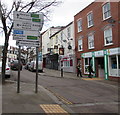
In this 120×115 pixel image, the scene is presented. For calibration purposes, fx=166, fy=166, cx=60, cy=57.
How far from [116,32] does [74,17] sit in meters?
10.1

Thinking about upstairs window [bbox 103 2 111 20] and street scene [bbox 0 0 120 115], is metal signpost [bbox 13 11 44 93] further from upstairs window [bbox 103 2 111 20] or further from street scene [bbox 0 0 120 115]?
upstairs window [bbox 103 2 111 20]

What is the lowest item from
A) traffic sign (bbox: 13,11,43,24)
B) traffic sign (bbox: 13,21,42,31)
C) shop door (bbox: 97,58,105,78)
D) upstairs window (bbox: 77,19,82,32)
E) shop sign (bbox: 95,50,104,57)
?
shop door (bbox: 97,58,105,78)

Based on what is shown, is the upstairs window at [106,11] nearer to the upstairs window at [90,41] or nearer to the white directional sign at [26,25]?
the upstairs window at [90,41]

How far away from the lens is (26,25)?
8.32 m


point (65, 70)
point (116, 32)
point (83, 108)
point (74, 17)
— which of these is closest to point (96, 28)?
point (116, 32)

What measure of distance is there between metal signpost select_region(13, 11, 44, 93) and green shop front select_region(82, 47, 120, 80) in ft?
30.4

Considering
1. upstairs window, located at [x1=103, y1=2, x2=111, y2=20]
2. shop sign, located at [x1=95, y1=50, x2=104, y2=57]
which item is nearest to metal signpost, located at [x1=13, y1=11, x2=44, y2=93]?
shop sign, located at [x1=95, y1=50, x2=104, y2=57]

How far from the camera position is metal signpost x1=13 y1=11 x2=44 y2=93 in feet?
26.9

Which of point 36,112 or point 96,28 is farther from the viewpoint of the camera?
point 96,28

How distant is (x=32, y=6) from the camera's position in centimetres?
1212

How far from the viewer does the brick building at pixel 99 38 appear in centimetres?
1578

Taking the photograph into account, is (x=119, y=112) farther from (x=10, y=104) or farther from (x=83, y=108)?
(x=10, y=104)

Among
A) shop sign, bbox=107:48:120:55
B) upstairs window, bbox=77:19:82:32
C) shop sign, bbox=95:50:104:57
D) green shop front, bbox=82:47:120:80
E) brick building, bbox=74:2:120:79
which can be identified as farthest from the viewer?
upstairs window, bbox=77:19:82:32

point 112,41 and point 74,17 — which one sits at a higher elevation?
point 74,17
